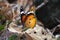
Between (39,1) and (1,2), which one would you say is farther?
(1,2)

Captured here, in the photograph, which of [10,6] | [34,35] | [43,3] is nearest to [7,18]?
[10,6]

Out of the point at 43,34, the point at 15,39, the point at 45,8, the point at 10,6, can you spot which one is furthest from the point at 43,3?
the point at 10,6

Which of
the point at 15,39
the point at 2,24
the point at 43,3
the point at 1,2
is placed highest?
the point at 1,2

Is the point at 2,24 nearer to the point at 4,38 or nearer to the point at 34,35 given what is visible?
the point at 4,38

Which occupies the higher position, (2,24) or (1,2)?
(1,2)

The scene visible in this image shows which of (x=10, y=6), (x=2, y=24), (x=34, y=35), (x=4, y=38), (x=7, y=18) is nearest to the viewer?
(x=34, y=35)

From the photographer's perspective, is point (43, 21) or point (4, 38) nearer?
point (4, 38)

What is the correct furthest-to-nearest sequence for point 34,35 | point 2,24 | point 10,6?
1. point 10,6
2. point 2,24
3. point 34,35

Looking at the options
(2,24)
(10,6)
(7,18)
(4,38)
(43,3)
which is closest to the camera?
(4,38)

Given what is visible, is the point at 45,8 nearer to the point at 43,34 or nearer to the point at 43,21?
the point at 43,21
